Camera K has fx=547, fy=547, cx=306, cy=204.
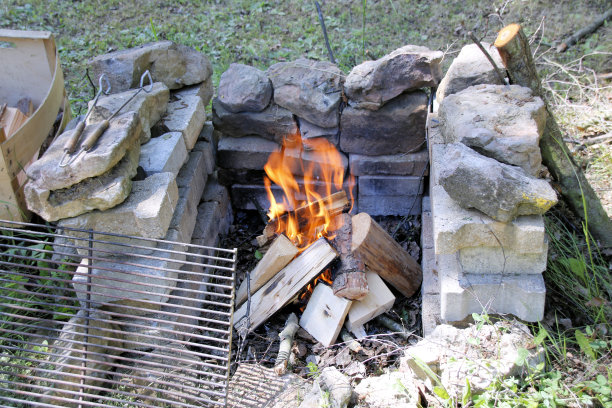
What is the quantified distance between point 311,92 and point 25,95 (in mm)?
2680

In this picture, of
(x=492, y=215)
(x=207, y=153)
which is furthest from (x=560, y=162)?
(x=207, y=153)

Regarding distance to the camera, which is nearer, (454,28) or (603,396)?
(603,396)

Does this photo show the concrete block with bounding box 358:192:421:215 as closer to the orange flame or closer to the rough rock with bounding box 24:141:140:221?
the orange flame

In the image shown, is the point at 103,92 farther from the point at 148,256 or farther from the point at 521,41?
the point at 521,41

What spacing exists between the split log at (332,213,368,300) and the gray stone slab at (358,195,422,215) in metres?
0.58

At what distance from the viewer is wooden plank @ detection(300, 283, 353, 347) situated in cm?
348

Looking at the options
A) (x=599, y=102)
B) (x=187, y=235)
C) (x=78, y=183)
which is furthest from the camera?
(x=599, y=102)

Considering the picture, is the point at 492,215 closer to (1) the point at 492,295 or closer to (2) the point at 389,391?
(1) the point at 492,295

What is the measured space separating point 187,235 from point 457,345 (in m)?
1.83

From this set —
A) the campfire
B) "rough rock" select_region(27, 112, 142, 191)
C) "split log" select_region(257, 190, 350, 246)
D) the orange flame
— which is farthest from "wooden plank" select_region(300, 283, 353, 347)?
"rough rock" select_region(27, 112, 142, 191)

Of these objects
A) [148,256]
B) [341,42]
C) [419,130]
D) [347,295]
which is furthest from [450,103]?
[341,42]

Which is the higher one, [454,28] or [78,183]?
[454,28]

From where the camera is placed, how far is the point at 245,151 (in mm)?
4258

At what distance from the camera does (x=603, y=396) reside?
8.12 feet
